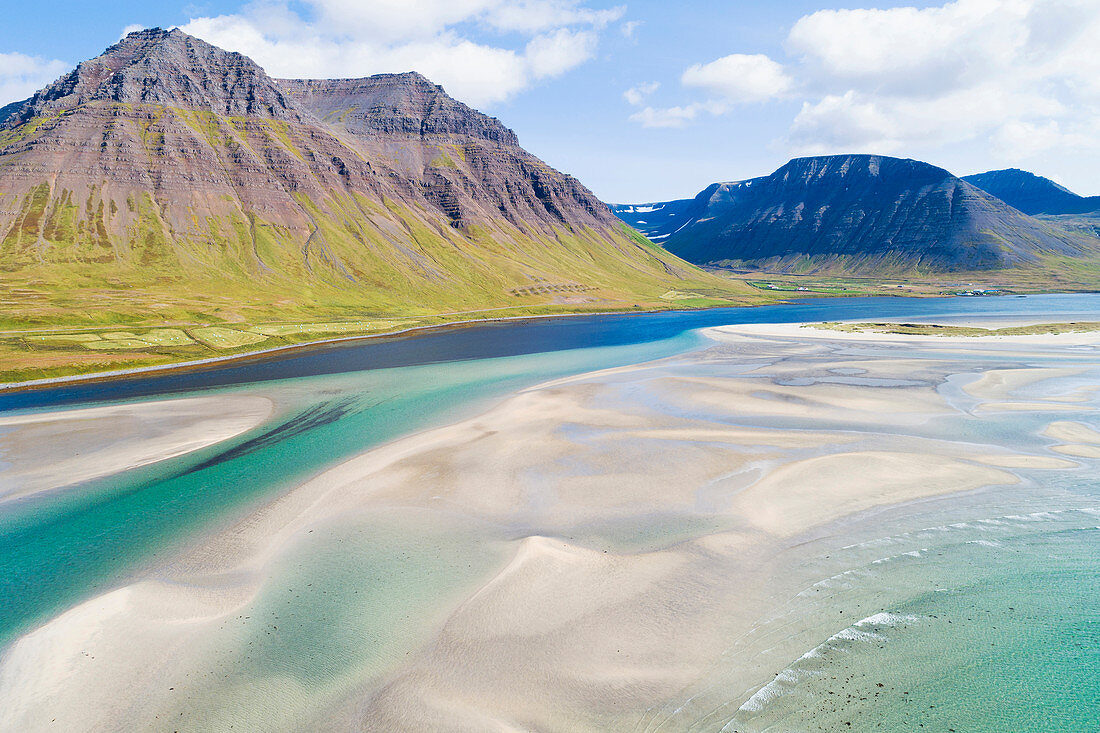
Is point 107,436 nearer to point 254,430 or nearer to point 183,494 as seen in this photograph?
point 254,430

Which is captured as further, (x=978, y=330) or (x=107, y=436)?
(x=978, y=330)

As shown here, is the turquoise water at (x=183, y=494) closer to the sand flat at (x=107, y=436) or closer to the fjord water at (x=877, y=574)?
the fjord water at (x=877, y=574)

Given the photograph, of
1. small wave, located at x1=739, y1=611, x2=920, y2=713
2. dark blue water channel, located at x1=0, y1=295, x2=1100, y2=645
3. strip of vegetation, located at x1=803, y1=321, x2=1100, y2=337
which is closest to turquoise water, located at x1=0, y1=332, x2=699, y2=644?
dark blue water channel, located at x1=0, y1=295, x2=1100, y2=645

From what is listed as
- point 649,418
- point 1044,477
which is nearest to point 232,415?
point 649,418

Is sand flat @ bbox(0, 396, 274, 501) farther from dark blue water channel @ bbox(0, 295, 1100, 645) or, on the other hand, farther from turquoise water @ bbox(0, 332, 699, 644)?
turquoise water @ bbox(0, 332, 699, 644)

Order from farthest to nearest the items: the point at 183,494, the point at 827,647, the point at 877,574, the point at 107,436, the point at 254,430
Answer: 1. the point at 254,430
2. the point at 107,436
3. the point at 183,494
4. the point at 877,574
5. the point at 827,647

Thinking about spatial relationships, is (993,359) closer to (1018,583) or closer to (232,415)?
(1018,583)

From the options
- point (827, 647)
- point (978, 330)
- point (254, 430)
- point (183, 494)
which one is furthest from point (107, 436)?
point (978, 330)

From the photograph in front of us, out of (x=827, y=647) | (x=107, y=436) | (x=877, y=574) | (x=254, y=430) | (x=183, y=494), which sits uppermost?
(x=107, y=436)
